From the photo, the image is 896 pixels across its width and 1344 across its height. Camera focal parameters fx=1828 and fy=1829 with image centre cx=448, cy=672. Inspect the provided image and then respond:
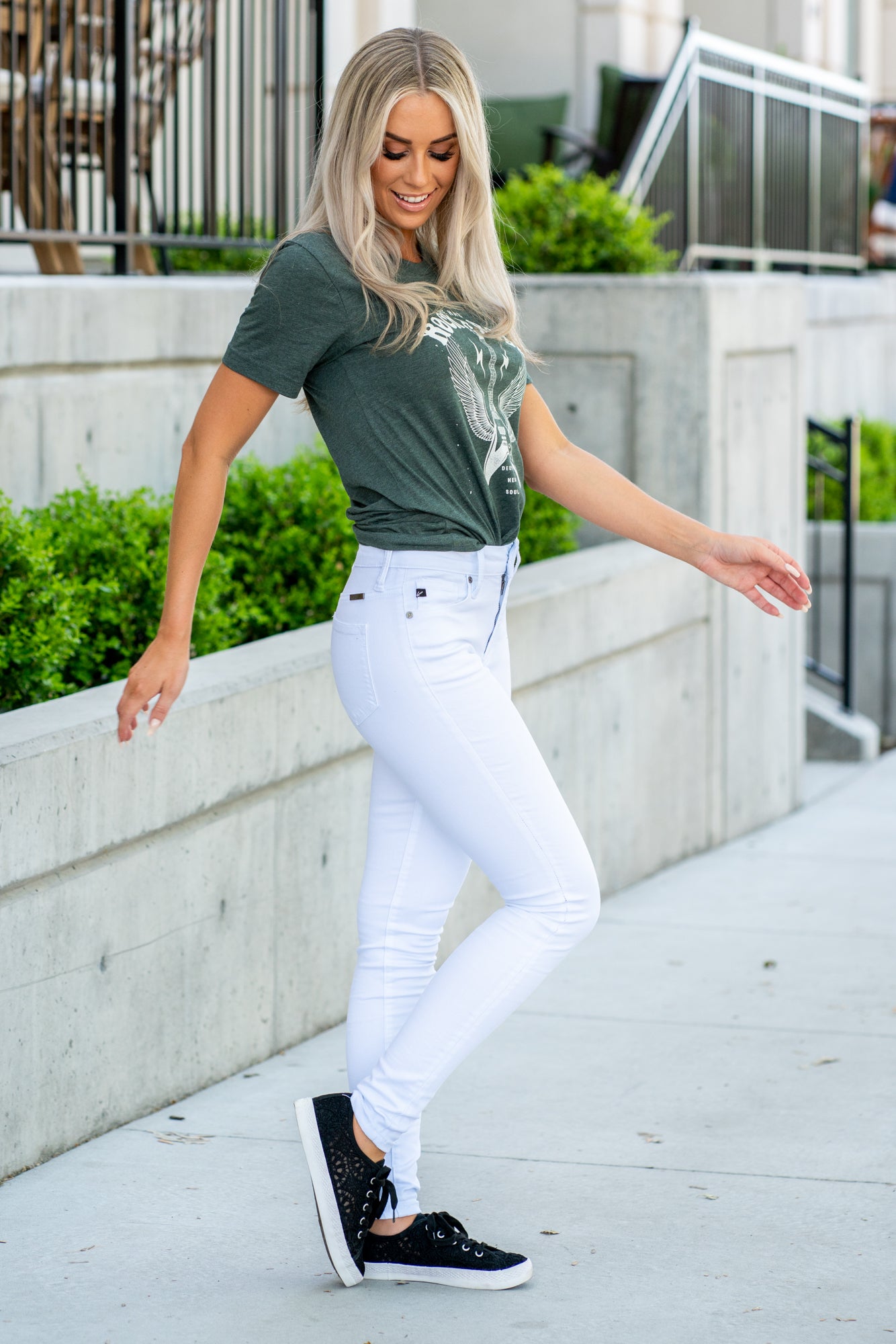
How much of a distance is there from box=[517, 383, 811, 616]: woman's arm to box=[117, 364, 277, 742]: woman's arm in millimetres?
Answer: 550

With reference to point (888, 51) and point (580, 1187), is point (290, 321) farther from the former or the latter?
point (888, 51)

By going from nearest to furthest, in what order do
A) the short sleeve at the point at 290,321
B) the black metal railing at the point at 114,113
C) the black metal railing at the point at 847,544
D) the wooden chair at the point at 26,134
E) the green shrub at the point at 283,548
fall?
1. the short sleeve at the point at 290,321
2. the green shrub at the point at 283,548
3. the wooden chair at the point at 26,134
4. the black metal railing at the point at 114,113
5. the black metal railing at the point at 847,544

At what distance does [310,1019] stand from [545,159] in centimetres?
970

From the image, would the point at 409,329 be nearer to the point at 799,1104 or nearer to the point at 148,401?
the point at 799,1104

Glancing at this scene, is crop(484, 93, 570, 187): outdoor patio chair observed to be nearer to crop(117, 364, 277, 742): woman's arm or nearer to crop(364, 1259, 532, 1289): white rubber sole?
crop(117, 364, 277, 742): woman's arm

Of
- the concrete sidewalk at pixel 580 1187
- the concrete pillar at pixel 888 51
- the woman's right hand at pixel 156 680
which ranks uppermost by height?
the concrete pillar at pixel 888 51

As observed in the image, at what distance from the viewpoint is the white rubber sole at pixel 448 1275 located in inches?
122

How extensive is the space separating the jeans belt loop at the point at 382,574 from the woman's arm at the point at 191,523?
0.88ft

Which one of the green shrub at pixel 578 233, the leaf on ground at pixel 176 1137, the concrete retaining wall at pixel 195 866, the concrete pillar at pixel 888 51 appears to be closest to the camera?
the concrete retaining wall at pixel 195 866

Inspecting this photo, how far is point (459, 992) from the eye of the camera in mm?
2928

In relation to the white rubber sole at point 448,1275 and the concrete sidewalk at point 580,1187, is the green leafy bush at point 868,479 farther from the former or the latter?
the white rubber sole at point 448,1275

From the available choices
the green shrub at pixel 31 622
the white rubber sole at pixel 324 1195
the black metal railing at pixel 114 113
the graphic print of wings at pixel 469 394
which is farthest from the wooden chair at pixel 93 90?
the white rubber sole at pixel 324 1195

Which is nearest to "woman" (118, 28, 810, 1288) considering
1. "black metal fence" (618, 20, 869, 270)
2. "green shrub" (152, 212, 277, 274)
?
"green shrub" (152, 212, 277, 274)

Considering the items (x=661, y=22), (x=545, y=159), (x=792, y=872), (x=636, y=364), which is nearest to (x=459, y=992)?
(x=792, y=872)
